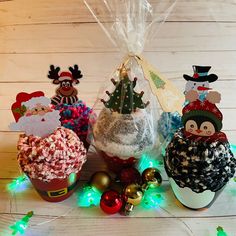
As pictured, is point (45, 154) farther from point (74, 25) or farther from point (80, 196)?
point (74, 25)

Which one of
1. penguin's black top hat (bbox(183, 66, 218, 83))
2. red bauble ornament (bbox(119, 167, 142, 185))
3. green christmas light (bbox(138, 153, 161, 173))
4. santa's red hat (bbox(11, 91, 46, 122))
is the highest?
penguin's black top hat (bbox(183, 66, 218, 83))

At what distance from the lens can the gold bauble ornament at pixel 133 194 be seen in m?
0.92

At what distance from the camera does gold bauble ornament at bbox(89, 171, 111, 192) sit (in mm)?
968

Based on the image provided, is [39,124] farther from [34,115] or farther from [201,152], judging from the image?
[201,152]

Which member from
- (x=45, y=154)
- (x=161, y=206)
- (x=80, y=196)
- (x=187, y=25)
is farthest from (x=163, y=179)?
(x=187, y=25)

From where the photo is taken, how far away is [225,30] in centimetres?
166

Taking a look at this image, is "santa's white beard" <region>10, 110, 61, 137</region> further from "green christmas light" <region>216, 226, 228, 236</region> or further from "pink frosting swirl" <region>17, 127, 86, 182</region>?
"green christmas light" <region>216, 226, 228, 236</region>

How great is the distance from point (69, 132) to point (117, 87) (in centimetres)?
15

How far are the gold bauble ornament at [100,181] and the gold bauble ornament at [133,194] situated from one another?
0.21 ft

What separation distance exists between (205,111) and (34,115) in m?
0.37

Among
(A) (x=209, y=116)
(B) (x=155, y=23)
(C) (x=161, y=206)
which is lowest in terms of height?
(C) (x=161, y=206)

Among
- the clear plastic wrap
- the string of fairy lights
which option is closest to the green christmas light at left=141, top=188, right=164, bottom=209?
the string of fairy lights

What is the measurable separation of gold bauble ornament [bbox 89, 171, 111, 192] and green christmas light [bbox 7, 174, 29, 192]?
0.60 feet

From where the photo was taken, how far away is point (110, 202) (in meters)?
0.91
